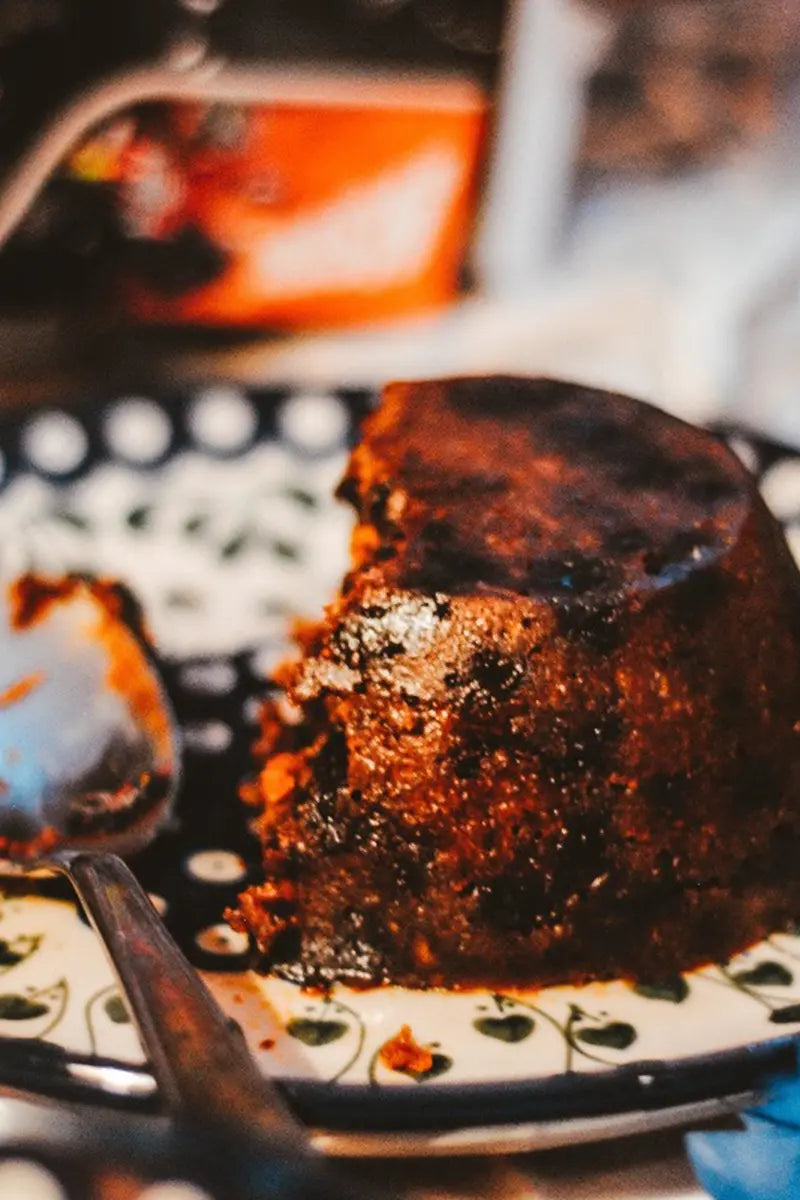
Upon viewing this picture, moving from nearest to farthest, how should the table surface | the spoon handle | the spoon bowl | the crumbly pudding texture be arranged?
1. the spoon handle
2. the table surface
3. the crumbly pudding texture
4. the spoon bowl

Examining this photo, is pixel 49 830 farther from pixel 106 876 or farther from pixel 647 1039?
pixel 647 1039


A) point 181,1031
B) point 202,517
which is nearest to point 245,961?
point 181,1031

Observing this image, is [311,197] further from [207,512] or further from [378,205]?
[207,512]

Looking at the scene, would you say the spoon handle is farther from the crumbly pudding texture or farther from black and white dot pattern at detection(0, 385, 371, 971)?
black and white dot pattern at detection(0, 385, 371, 971)

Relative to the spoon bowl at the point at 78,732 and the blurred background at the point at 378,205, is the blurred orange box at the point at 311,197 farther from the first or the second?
the spoon bowl at the point at 78,732

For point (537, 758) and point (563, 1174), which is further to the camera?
point (537, 758)

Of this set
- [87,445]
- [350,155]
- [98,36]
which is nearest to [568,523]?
[87,445]

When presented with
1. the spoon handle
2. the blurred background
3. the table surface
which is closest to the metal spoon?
the spoon handle
